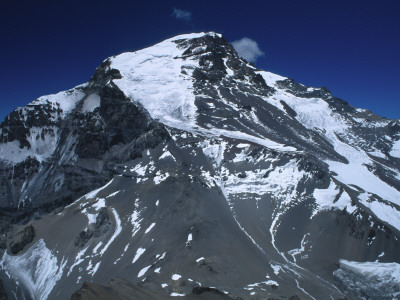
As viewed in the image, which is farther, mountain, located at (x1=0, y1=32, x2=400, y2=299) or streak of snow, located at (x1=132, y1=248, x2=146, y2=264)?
streak of snow, located at (x1=132, y1=248, x2=146, y2=264)

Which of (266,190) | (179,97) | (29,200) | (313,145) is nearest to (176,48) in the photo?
(179,97)

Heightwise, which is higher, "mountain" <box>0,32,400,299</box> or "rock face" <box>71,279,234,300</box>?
"mountain" <box>0,32,400,299</box>

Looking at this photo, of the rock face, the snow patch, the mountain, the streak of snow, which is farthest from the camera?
the snow patch

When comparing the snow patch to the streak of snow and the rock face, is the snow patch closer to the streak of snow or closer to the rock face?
the streak of snow

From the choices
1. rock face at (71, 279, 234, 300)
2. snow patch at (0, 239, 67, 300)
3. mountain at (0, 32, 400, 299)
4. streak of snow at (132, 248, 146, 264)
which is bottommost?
snow patch at (0, 239, 67, 300)

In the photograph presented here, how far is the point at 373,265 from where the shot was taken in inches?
2640

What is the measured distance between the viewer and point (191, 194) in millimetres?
80500

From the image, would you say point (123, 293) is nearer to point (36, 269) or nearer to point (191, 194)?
point (191, 194)

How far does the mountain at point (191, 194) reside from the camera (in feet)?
209

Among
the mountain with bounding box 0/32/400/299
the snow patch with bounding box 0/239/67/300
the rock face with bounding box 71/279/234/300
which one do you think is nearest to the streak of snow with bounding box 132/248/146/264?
the mountain with bounding box 0/32/400/299

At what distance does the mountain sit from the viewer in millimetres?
63656

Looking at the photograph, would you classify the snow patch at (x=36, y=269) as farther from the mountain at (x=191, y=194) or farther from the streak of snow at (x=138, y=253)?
the streak of snow at (x=138, y=253)

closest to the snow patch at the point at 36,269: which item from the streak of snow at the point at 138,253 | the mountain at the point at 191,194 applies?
the mountain at the point at 191,194

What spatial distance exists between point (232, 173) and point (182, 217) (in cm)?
2273
